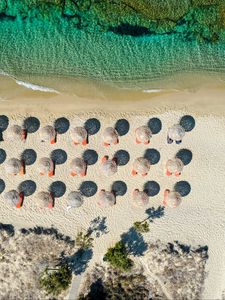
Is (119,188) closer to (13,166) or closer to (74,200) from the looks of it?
(74,200)

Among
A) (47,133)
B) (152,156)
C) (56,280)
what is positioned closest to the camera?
(56,280)

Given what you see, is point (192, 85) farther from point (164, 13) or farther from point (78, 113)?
point (78, 113)

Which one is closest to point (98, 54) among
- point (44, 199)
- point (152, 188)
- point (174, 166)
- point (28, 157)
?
point (28, 157)

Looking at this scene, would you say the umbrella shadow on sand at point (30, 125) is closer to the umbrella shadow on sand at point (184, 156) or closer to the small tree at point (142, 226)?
the small tree at point (142, 226)

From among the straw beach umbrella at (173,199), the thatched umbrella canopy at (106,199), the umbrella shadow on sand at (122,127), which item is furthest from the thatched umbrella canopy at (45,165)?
the straw beach umbrella at (173,199)

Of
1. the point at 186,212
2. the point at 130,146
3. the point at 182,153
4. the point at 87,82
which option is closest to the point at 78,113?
the point at 87,82

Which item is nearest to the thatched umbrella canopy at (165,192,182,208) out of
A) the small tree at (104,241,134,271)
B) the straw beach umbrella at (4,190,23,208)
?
the small tree at (104,241,134,271)
